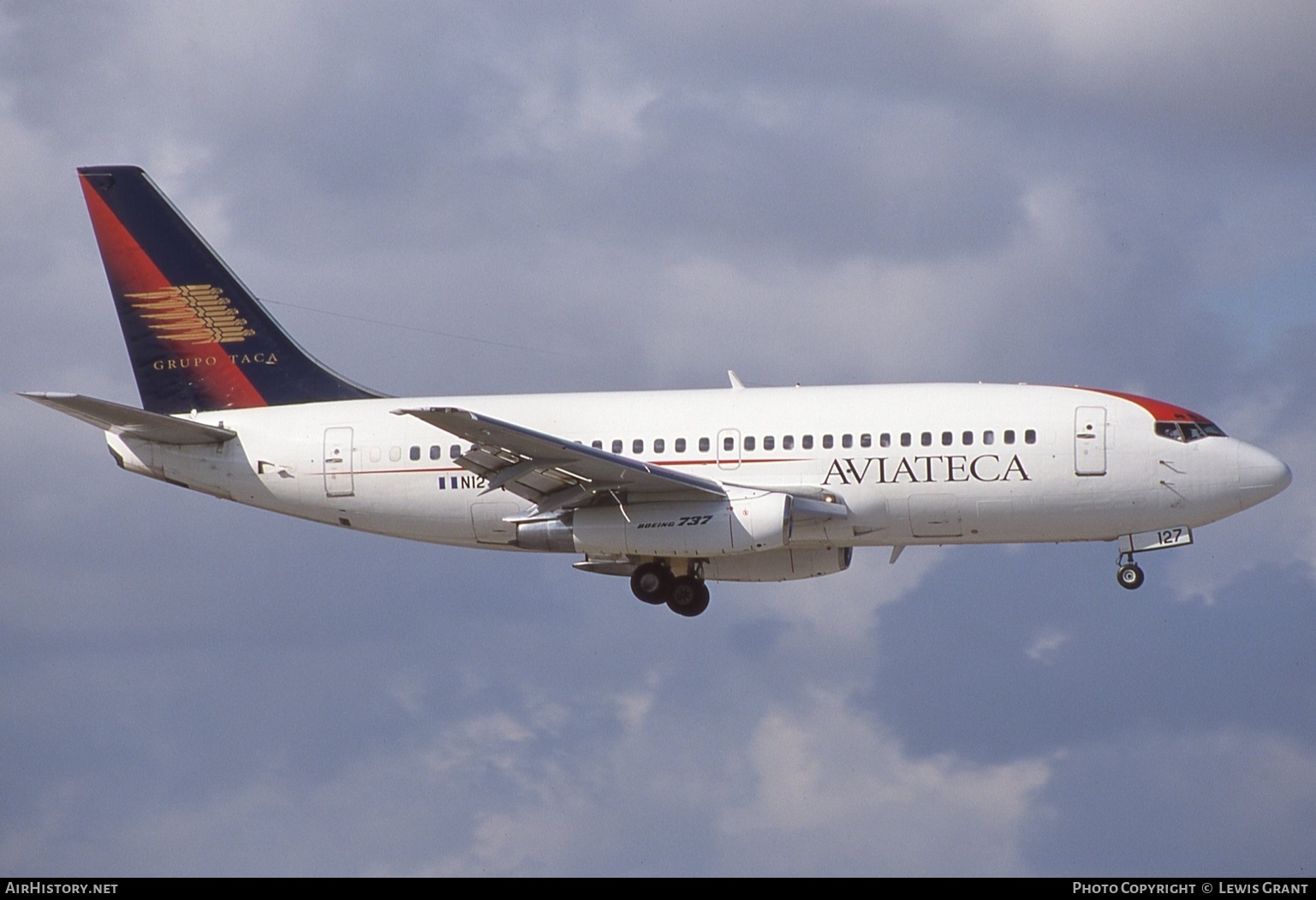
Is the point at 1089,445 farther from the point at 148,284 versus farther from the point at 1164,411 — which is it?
the point at 148,284

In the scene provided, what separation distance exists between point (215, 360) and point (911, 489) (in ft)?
63.8

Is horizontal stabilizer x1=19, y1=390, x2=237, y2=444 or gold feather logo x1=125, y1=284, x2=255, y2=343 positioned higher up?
gold feather logo x1=125, y1=284, x2=255, y2=343

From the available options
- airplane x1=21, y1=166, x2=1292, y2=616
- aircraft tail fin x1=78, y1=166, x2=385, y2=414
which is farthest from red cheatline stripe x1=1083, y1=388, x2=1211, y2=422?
aircraft tail fin x1=78, y1=166, x2=385, y2=414

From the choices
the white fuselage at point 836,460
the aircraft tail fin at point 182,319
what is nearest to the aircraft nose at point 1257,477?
the white fuselage at point 836,460

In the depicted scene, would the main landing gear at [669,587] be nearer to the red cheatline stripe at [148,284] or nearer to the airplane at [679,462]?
the airplane at [679,462]

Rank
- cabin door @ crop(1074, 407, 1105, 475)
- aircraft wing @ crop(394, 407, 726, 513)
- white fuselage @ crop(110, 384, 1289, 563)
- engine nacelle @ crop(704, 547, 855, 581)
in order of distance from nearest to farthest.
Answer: aircraft wing @ crop(394, 407, 726, 513) < cabin door @ crop(1074, 407, 1105, 475) < white fuselage @ crop(110, 384, 1289, 563) < engine nacelle @ crop(704, 547, 855, 581)

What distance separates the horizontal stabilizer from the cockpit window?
23705mm

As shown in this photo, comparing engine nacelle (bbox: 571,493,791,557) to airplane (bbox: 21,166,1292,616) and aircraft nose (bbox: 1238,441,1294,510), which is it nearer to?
airplane (bbox: 21,166,1292,616)

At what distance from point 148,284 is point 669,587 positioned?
55.1 ft

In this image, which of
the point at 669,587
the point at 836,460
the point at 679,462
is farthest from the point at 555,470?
the point at 836,460

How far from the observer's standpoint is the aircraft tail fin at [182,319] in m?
49.4

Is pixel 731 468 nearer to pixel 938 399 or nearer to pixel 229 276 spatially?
pixel 938 399

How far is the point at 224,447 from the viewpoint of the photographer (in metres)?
47.9

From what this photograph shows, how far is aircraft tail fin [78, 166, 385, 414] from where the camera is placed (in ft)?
162
